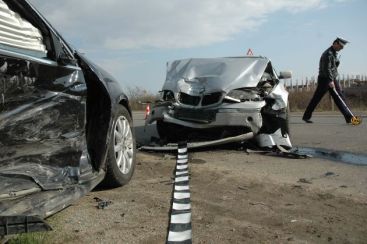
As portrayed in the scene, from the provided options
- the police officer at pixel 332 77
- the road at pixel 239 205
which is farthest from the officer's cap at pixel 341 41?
the road at pixel 239 205

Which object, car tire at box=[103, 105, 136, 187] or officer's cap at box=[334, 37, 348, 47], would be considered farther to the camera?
officer's cap at box=[334, 37, 348, 47]

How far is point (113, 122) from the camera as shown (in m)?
4.83

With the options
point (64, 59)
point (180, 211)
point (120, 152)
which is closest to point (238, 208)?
point (180, 211)

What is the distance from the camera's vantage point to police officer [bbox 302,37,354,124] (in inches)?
454

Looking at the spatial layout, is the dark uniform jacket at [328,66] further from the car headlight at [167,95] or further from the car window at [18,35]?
the car window at [18,35]

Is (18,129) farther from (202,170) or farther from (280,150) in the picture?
(280,150)

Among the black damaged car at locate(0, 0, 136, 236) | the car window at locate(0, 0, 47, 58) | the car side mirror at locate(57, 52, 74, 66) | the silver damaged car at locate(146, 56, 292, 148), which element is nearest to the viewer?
the black damaged car at locate(0, 0, 136, 236)

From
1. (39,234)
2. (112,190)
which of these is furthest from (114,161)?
(39,234)

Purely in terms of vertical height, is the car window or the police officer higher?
the car window

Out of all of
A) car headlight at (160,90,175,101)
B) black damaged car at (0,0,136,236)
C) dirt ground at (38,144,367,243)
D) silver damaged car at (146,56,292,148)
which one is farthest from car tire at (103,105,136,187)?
car headlight at (160,90,175,101)

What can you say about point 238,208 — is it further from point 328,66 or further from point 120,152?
point 328,66

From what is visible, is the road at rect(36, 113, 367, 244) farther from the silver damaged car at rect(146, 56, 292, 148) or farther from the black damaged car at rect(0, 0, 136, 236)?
the silver damaged car at rect(146, 56, 292, 148)

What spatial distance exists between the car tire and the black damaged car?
0.04 feet

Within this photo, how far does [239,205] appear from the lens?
4391mm
